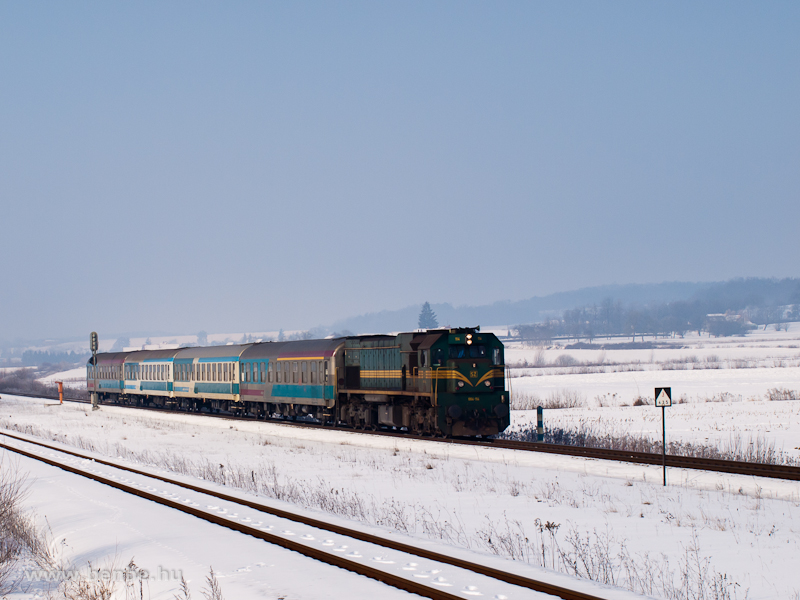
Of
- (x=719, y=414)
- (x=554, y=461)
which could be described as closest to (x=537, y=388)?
(x=719, y=414)

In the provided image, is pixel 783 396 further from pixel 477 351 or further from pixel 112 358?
pixel 112 358

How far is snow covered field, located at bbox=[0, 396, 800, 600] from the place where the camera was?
1086 cm

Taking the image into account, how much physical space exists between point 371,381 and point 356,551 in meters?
20.4

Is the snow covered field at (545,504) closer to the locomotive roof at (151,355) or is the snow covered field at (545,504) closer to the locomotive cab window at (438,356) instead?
the locomotive cab window at (438,356)

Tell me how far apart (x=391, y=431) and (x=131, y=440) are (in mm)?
10581

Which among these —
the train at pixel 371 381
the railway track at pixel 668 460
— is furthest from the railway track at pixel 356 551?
the train at pixel 371 381

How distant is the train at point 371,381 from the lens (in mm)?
27391

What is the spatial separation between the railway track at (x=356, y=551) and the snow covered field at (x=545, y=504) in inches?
41.0

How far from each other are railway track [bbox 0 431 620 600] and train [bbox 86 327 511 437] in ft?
35.1

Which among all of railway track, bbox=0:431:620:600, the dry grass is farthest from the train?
railway track, bbox=0:431:620:600

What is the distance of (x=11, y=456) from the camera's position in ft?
85.8

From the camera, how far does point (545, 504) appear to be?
1594 cm

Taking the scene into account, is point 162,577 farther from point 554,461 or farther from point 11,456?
point 11,456

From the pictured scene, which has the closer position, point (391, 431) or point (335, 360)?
point (391, 431)
